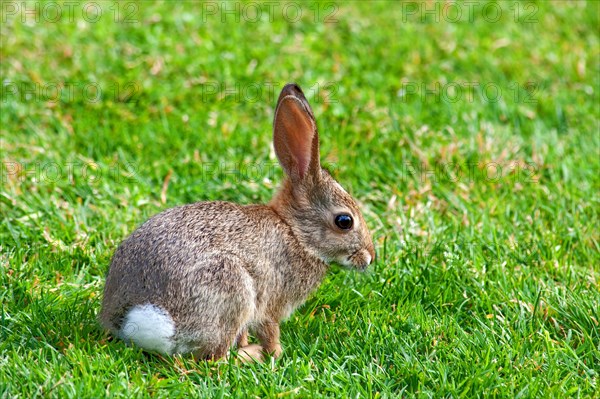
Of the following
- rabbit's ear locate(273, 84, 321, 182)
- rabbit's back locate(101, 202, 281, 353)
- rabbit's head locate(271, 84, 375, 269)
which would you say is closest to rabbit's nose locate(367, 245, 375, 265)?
rabbit's head locate(271, 84, 375, 269)

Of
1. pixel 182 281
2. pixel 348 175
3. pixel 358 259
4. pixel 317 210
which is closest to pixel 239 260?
pixel 182 281

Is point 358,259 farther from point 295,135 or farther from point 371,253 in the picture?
point 295,135

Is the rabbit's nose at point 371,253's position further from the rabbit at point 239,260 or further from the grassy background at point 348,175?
the grassy background at point 348,175

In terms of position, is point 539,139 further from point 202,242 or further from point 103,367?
point 103,367

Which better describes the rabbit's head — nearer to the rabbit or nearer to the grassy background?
the rabbit

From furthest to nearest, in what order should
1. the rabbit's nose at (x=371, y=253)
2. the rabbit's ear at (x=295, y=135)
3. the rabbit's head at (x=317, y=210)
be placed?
1. the rabbit's nose at (x=371, y=253)
2. the rabbit's head at (x=317, y=210)
3. the rabbit's ear at (x=295, y=135)

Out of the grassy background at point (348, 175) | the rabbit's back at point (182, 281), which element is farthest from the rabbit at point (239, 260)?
the grassy background at point (348, 175)

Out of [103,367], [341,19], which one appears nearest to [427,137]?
[341,19]
